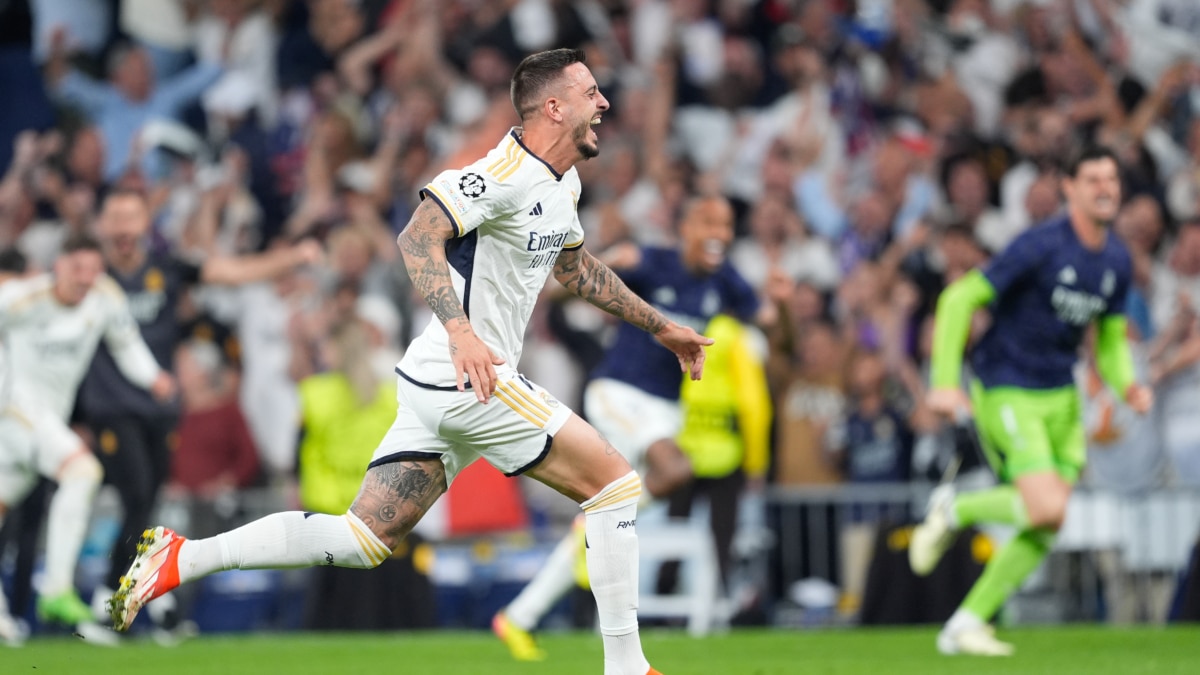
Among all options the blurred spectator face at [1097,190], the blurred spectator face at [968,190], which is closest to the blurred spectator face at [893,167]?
the blurred spectator face at [968,190]

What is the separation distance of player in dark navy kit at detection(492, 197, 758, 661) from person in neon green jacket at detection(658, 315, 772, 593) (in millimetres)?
746

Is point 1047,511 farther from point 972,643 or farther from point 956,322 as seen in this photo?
point 956,322

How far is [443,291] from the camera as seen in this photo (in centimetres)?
655

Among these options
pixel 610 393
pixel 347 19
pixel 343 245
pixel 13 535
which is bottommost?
pixel 13 535

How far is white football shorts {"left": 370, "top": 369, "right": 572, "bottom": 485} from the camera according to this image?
22.3ft

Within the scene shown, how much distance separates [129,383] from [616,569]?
6986 millimetres

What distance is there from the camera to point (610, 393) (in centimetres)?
1200

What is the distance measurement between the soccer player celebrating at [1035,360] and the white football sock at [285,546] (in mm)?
3932

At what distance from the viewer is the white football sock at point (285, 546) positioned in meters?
6.96

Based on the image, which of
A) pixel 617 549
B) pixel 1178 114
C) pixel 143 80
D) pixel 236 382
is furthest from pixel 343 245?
pixel 617 549

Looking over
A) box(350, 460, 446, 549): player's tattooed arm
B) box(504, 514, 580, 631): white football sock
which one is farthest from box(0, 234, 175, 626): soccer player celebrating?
box(350, 460, 446, 549): player's tattooed arm

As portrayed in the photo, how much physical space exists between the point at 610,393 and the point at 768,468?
3.14m

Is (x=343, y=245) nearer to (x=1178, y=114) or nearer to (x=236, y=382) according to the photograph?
(x=236, y=382)

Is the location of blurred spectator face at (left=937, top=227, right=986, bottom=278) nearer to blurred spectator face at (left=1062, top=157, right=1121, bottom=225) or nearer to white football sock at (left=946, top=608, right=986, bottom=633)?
blurred spectator face at (left=1062, top=157, right=1121, bottom=225)
